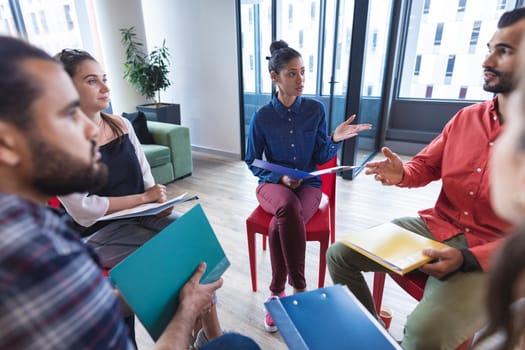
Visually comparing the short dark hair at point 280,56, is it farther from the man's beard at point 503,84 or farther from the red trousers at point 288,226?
the man's beard at point 503,84

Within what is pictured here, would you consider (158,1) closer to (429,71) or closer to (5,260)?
(429,71)

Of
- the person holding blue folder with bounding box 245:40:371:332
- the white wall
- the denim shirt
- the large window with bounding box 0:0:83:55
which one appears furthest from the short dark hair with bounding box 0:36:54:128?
the large window with bounding box 0:0:83:55

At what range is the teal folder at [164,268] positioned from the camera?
728 mm

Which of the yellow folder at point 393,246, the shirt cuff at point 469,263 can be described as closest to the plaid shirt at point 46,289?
the yellow folder at point 393,246

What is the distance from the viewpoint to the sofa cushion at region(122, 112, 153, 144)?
3.13 meters

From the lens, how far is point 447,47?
3.89m

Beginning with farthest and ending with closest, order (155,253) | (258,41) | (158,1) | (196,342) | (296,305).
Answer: (158,1) < (258,41) < (196,342) < (296,305) < (155,253)

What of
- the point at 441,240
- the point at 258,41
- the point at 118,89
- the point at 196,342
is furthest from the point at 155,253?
the point at 118,89

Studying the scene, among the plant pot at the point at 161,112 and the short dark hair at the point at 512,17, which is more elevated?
the short dark hair at the point at 512,17

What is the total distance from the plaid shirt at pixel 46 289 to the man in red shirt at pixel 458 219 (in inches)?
35.1

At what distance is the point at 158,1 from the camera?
4031mm

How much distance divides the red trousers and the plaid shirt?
0.95m

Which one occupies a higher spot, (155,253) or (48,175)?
(48,175)

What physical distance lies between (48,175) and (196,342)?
902mm
